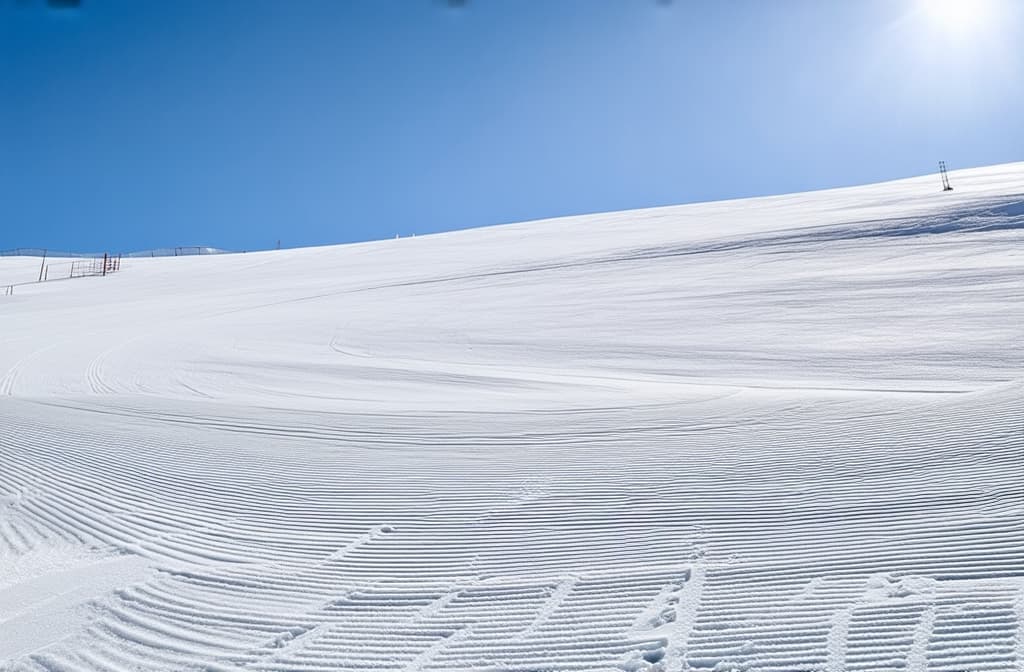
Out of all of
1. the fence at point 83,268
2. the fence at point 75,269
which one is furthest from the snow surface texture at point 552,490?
the fence at point 83,268

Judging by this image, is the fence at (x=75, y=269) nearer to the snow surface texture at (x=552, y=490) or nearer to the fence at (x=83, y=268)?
the fence at (x=83, y=268)

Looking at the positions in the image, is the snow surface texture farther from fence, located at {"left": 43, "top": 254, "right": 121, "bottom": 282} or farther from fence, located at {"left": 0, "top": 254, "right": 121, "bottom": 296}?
fence, located at {"left": 43, "top": 254, "right": 121, "bottom": 282}

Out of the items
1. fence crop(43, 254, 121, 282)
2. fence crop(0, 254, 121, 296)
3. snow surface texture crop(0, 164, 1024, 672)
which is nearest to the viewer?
snow surface texture crop(0, 164, 1024, 672)

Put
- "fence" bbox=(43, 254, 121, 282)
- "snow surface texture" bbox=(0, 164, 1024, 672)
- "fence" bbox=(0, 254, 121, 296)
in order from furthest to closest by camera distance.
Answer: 1. "fence" bbox=(43, 254, 121, 282)
2. "fence" bbox=(0, 254, 121, 296)
3. "snow surface texture" bbox=(0, 164, 1024, 672)

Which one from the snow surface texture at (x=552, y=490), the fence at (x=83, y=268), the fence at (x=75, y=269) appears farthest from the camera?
the fence at (x=83, y=268)

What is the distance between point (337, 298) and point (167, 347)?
23.0ft

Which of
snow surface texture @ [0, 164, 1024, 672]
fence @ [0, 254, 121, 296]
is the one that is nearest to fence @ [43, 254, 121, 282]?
fence @ [0, 254, 121, 296]

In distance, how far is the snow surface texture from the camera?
4012 mm

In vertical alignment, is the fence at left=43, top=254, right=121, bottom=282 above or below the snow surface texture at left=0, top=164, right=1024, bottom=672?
above

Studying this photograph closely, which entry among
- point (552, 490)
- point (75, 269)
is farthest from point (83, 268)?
point (552, 490)

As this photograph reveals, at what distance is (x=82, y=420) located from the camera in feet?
34.1

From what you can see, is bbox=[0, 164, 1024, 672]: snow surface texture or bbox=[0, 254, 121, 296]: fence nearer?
bbox=[0, 164, 1024, 672]: snow surface texture

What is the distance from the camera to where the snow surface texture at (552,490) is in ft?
13.2

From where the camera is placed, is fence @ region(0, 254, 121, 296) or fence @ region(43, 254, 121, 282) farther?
fence @ region(43, 254, 121, 282)
